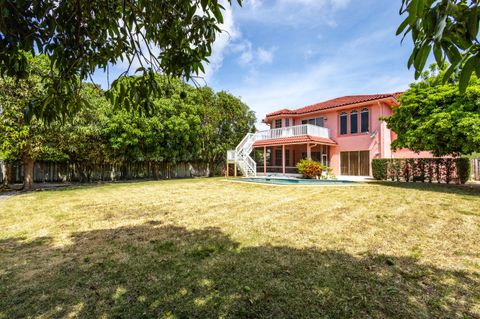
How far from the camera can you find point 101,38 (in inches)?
123

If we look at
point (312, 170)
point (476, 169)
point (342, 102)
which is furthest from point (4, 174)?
point (476, 169)

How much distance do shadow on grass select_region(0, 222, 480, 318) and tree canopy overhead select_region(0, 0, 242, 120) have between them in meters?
2.24

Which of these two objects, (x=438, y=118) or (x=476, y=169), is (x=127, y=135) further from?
(x=476, y=169)

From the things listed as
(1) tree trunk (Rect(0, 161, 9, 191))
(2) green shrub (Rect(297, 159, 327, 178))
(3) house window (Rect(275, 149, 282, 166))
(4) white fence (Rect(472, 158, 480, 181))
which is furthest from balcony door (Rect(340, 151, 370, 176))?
(1) tree trunk (Rect(0, 161, 9, 191))

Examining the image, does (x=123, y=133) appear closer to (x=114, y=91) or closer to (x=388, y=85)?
(x=114, y=91)

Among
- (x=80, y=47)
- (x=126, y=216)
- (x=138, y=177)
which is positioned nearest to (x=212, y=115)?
(x=138, y=177)

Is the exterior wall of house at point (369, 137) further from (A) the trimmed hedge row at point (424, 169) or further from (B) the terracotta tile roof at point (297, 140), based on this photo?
(A) the trimmed hedge row at point (424, 169)

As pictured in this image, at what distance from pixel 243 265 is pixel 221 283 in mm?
600

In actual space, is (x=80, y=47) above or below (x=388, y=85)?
below

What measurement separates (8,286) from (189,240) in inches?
106

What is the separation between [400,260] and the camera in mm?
3953

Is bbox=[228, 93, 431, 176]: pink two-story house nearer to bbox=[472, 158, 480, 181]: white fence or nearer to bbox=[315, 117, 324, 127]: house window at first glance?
bbox=[315, 117, 324, 127]: house window

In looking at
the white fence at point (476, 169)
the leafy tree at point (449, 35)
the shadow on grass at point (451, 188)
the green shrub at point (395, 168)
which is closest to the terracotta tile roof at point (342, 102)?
the green shrub at point (395, 168)

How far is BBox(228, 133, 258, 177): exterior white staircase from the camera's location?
21422mm
